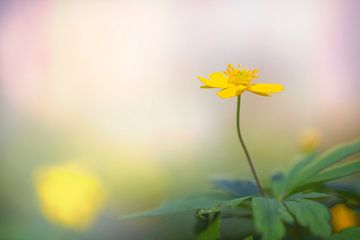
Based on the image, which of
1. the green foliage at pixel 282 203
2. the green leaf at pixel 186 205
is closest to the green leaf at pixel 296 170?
the green foliage at pixel 282 203

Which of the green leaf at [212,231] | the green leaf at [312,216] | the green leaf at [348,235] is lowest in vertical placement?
the green leaf at [348,235]

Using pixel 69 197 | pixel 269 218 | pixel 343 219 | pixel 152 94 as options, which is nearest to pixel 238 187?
pixel 269 218

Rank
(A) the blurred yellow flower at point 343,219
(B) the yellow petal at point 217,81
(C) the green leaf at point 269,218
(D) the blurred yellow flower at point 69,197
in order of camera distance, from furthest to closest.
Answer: (D) the blurred yellow flower at point 69,197, (A) the blurred yellow flower at point 343,219, (B) the yellow petal at point 217,81, (C) the green leaf at point 269,218

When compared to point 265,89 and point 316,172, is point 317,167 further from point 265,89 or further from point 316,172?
point 265,89

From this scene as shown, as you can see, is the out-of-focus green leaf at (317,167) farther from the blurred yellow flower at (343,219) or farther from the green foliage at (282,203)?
the blurred yellow flower at (343,219)

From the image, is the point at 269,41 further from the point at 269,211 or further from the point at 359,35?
the point at 269,211

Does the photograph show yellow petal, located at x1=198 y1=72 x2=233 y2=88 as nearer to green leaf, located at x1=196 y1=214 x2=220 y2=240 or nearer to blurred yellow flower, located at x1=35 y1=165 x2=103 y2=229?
green leaf, located at x1=196 y1=214 x2=220 y2=240

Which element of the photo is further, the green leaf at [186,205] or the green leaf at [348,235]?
the green leaf at [186,205]

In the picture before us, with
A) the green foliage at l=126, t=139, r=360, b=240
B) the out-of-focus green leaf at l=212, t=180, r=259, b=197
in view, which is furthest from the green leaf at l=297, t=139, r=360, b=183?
the out-of-focus green leaf at l=212, t=180, r=259, b=197
